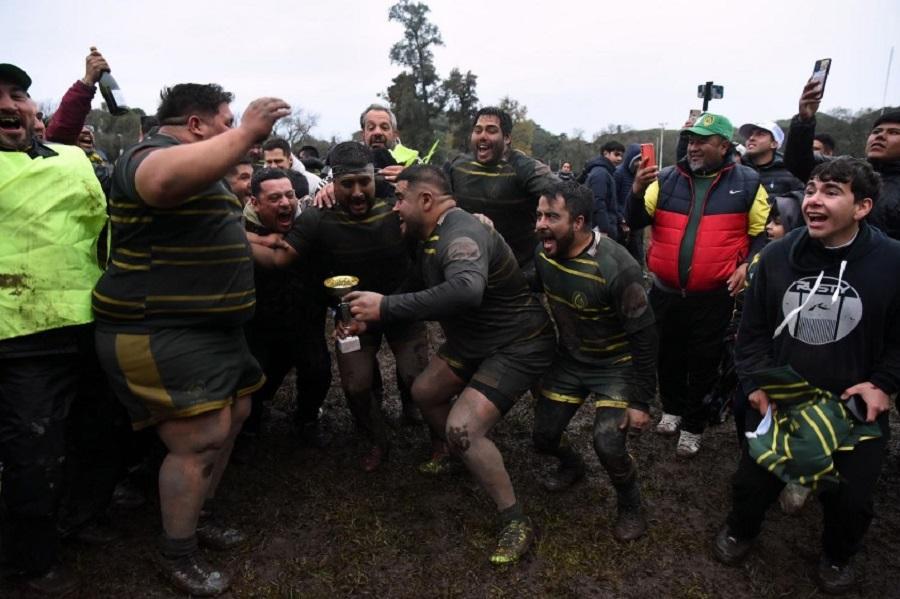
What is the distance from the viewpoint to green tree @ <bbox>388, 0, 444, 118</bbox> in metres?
37.8

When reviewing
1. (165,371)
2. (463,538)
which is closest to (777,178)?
(463,538)

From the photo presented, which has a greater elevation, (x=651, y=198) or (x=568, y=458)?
(x=651, y=198)

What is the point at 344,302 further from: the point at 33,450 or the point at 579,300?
the point at 33,450

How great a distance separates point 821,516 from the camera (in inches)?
142

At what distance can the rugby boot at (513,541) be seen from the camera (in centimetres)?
318

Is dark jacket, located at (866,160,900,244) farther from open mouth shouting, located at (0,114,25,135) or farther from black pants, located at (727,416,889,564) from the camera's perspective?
open mouth shouting, located at (0,114,25,135)

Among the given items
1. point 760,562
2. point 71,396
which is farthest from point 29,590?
point 760,562

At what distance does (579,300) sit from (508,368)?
565 millimetres

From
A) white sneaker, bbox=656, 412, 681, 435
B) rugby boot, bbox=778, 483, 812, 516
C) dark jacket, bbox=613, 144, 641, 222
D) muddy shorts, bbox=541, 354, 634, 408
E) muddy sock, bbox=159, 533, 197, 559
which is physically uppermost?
dark jacket, bbox=613, 144, 641, 222

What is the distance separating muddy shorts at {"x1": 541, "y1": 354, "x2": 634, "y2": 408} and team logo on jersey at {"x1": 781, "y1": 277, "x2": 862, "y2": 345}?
91 centimetres

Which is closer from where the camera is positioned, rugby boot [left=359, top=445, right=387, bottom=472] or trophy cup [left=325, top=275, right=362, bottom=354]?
trophy cup [left=325, top=275, right=362, bottom=354]

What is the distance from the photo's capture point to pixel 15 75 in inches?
110

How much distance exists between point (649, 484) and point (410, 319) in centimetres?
216

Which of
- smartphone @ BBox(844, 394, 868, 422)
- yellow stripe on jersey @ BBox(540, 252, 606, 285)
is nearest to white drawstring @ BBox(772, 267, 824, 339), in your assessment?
smartphone @ BBox(844, 394, 868, 422)
